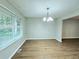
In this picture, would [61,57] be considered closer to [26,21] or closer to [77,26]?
[26,21]

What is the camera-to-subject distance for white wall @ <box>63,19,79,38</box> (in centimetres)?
880

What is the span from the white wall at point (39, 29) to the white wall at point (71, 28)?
1277 millimetres

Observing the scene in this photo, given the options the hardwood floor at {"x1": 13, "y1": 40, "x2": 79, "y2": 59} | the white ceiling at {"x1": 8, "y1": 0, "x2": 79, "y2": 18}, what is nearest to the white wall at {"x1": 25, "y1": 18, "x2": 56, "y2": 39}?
the hardwood floor at {"x1": 13, "y1": 40, "x2": 79, "y2": 59}

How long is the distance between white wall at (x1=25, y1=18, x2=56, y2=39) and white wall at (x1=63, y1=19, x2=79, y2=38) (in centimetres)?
128

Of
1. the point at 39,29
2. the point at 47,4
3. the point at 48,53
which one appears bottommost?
the point at 48,53

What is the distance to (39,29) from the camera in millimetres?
8508

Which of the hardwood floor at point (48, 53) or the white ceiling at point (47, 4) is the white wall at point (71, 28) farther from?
the white ceiling at point (47, 4)

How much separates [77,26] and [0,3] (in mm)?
8508

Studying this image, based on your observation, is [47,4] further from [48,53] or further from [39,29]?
[39,29]

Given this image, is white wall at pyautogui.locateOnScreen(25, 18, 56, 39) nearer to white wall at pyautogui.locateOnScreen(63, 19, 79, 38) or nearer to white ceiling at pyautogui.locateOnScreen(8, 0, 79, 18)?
white wall at pyautogui.locateOnScreen(63, 19, 79, 38)

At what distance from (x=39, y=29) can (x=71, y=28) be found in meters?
3.60

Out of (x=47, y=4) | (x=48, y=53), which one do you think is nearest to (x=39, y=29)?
(x=48, y=53)

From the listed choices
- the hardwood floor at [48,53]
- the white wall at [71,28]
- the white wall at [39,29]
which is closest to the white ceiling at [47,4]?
the hardwood floor at [48,53]

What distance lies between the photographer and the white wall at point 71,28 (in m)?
8.80
